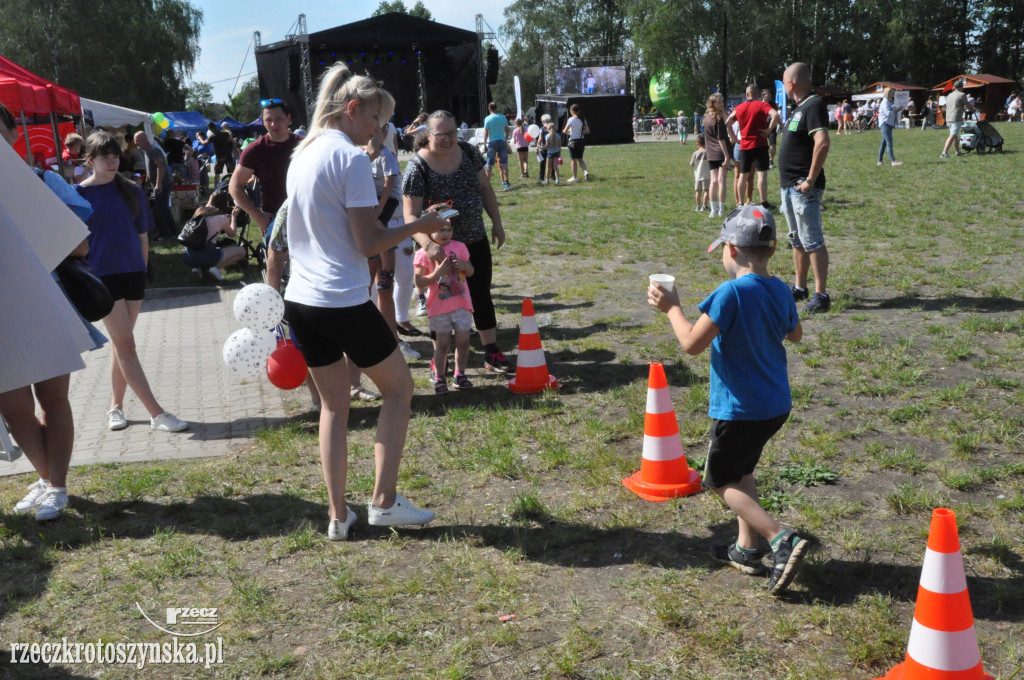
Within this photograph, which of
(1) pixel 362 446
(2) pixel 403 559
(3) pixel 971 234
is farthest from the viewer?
(3) pixel 971 234

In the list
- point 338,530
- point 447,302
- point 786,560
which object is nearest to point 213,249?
point 447,302

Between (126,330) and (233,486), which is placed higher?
(126,330)

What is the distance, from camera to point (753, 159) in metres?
12.5

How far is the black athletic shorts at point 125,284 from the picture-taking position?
17.3ft

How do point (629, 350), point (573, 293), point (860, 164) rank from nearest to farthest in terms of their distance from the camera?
point (629, 350), point (573, 293), point (860, 164)

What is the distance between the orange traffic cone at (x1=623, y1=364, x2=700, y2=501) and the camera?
4.21 m

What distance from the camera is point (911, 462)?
4.37 m

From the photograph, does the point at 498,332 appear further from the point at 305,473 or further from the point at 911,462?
the point at 911,462

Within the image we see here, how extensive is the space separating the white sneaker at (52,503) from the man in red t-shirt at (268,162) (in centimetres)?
226

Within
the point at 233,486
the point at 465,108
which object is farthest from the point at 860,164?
the point at 233,486

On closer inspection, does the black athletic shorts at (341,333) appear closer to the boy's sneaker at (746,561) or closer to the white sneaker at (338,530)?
the white sneaker at (338,530)

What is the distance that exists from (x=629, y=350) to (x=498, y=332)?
4.37 feet

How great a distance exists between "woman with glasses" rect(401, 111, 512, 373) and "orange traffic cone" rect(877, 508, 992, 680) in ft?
12.6

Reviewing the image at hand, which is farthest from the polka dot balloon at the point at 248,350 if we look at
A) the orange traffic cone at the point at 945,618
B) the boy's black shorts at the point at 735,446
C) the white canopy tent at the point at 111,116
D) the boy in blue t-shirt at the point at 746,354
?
the white canopy tent at the point at 111,116
